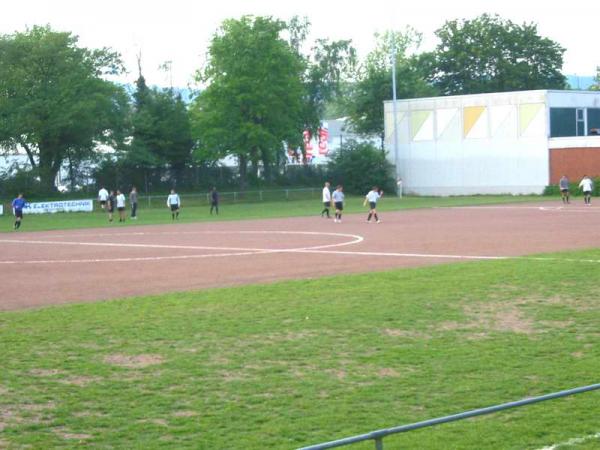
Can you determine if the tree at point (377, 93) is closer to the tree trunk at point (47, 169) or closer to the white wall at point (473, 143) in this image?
the white wall at point (473, 143)

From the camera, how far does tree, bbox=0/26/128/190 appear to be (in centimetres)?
7131

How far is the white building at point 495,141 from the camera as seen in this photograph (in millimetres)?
72812

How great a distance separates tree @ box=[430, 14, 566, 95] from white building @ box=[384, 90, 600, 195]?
27.9m

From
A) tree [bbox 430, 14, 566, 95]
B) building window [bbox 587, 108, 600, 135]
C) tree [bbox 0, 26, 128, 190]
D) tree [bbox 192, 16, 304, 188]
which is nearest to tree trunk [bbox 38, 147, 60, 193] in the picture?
tree [bbox 0, 26, 128, 190]

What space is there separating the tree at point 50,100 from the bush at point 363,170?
1883 cm

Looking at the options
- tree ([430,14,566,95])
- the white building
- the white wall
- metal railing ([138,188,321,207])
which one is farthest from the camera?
tree ([430,14,566,95])

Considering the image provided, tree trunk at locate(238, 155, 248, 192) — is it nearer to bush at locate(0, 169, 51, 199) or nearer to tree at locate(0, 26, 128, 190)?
tree at locate(0, 26, 128, 190)

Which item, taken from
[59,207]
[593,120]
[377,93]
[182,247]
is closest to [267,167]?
[377,93]

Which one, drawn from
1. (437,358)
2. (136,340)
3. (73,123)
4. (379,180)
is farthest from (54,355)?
(379,180)

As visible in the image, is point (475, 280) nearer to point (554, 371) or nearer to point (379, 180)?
point (554, 371)

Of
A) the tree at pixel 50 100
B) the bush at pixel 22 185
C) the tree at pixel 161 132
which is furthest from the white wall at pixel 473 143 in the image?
the bush at pixel 22 185

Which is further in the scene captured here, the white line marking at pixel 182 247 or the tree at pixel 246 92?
the tree at pixel 246 92

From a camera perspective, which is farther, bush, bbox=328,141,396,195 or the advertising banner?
bush, bbox=328,141,396,195

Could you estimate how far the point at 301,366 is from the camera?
41.2 feet
